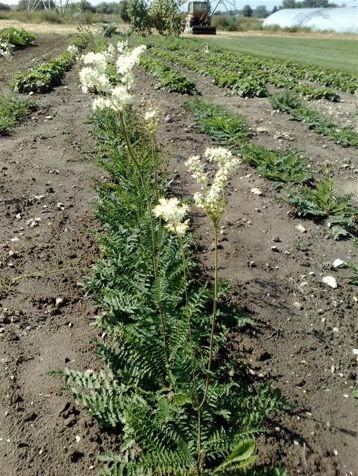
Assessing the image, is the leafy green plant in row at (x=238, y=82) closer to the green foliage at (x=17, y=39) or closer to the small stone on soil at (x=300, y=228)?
the small stone on soil at (x=300, y=228)

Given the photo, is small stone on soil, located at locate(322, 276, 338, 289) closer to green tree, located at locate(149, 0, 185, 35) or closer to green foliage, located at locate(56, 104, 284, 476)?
green foliage, located at locate(56, 104, 284, 476)

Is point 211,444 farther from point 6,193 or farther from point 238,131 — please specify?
point 238,131

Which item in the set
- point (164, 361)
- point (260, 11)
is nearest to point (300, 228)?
point (164, 361)

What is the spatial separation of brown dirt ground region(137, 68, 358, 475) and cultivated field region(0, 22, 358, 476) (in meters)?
0.01

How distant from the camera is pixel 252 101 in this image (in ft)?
42.0

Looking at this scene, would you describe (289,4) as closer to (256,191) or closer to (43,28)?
(43,28)

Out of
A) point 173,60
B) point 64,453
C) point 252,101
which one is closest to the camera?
point 64,453

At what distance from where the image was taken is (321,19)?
199 feet

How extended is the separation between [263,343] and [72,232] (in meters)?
A: 2.85

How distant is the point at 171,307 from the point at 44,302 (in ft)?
5.01

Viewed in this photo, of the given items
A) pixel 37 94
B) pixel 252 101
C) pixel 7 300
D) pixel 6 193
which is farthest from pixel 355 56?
pixel 7 300

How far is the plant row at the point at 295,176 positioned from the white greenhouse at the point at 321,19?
51.6 m

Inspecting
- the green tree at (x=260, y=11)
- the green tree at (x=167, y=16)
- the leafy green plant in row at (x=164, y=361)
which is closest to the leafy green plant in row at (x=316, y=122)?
the leafy green plant in row at (x=164, y=361)

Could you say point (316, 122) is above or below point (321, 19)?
above
